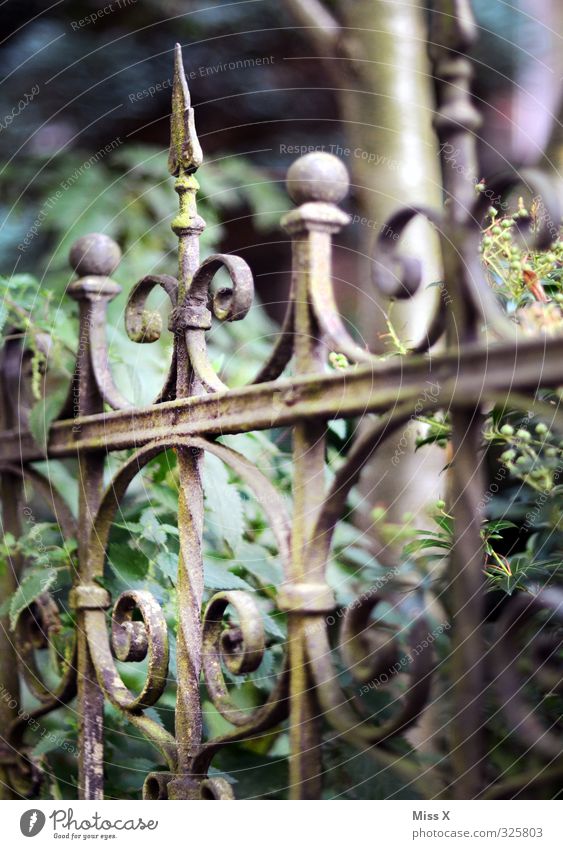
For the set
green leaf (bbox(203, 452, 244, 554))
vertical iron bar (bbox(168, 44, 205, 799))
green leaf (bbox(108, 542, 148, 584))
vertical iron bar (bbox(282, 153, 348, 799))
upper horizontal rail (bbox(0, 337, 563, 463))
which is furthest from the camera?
green leaf (bbox(108, 542, 148, 584))

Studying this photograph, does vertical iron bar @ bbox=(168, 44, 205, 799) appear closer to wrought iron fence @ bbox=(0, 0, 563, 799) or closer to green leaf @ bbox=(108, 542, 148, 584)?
wrought iron fence @ bbox=(0, 0, 563, 799)

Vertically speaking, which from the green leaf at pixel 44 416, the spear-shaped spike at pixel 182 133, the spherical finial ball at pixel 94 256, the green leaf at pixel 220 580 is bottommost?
the green leaf at pixel 220 580

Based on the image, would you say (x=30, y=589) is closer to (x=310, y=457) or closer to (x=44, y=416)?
(x=44, y=416)

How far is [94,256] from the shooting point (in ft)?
3.78

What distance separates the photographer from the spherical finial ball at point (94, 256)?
3.78 feet

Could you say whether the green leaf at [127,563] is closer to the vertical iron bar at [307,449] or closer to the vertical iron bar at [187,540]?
the vertical iron bar at [187,540]

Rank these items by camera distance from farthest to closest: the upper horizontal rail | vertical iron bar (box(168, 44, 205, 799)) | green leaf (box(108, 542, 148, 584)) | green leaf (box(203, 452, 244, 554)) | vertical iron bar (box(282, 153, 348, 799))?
green leaf (box(108, 542, 148, 584)) → green leaf (box(203, 452, 244, 554)) → vertical iron bar (box(168, 44, 205, 799)) → vertical iron bar (box(282, 153, 348, 799)) → the upper horizontal rail

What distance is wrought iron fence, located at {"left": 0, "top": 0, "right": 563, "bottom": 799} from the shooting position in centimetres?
64

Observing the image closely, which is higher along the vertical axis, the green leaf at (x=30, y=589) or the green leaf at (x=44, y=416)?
the green leaf at (x=44, y=416)

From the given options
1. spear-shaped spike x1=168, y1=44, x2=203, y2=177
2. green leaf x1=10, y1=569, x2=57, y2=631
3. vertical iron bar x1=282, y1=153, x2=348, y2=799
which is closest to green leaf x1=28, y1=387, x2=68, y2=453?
green leaf x1=10, y1=569, x2=57, y2=631

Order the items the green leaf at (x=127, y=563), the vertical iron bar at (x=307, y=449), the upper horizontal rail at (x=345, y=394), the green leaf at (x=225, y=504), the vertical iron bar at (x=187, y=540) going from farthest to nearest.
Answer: the green leaf at (x=127, y=563), the green leaf at (x=225, y=504), the vertical iron bar at (x=187, y=540), the vertical iron bar at (x=307, y=449), the upper horizontal rail at (x=345, y=394)

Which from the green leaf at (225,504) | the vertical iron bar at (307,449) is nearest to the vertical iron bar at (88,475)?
the green leaf at (225,504)

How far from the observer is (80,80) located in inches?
83.8

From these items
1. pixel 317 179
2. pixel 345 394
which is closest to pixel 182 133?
pixel 317 179
